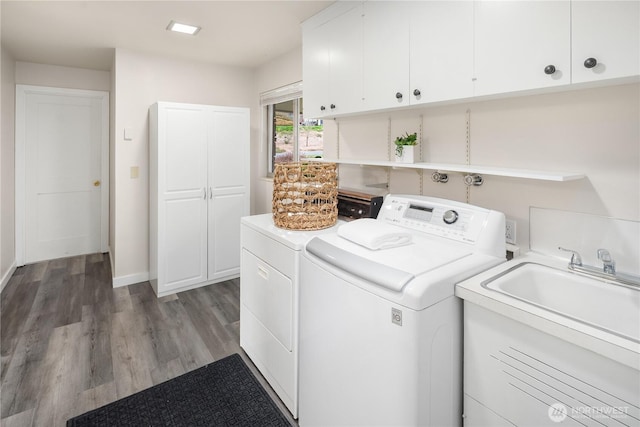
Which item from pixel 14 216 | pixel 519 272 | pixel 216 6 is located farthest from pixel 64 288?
pixel 519 272

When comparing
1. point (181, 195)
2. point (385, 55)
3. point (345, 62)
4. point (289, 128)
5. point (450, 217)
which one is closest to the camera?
point (450, 217)

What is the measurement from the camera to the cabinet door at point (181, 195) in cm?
319

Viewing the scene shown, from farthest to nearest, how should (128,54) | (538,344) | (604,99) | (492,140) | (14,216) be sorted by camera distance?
(14,216) → (128,54) → (492,140) → (604,99) → (538,344)

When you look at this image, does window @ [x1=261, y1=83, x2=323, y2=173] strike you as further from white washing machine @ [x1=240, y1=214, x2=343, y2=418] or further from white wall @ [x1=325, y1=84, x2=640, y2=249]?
white washing machine @ [x1=240, y1=214, x2=343, y2=418]

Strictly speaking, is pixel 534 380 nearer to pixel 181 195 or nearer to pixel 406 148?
pixel 406 148

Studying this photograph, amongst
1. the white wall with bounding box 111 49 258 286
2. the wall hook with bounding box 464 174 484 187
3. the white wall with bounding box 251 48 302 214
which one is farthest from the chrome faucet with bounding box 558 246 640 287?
the white wall with bounding box 111 49 258 286

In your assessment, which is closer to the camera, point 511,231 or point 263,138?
point 511,231

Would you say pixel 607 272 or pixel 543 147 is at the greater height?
pixel 543 147

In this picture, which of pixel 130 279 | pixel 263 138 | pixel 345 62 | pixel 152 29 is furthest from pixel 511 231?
pixel 130 279

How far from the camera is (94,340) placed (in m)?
2.50

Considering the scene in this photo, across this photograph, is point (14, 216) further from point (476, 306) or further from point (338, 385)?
point (476, 306)

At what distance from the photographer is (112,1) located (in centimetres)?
230

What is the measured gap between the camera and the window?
3402 mm

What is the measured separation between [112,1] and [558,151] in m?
2.81
